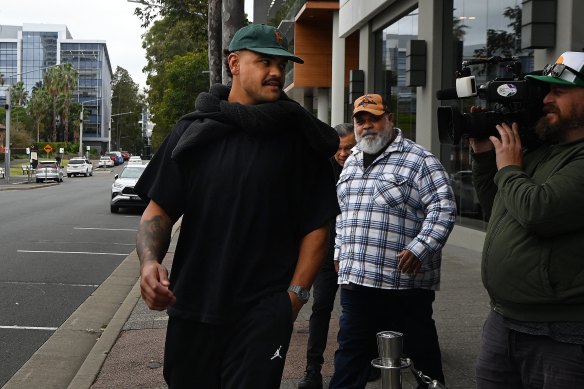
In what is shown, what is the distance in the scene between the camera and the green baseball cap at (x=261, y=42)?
3.02 m

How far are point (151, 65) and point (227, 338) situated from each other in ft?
198

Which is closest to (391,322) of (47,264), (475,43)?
(47,264)

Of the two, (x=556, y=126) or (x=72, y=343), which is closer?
(x=556, y=126)

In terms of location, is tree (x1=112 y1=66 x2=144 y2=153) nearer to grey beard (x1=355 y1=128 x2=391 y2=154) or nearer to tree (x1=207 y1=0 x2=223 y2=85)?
tree (x1=207 y1=0 x2=223 y2=85)

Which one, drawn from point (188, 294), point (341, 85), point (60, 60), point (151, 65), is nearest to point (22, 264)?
point (188, 294)

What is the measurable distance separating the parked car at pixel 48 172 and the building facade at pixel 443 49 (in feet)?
101

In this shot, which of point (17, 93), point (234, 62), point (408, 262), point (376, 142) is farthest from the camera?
point (17, 93)

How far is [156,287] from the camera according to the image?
9.11 ft

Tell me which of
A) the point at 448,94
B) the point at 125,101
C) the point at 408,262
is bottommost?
the point at 408,262

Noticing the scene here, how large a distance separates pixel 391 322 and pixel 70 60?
168669 millimetres

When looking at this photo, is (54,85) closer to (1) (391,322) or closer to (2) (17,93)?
(2) (17,93)

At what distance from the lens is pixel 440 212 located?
4539mm

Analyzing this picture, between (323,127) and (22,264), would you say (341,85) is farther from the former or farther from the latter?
(323,127)

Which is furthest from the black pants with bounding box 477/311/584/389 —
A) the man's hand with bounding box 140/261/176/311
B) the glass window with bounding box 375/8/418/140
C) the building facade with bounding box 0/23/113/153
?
the building facade with bounding box 0/23/113/153
